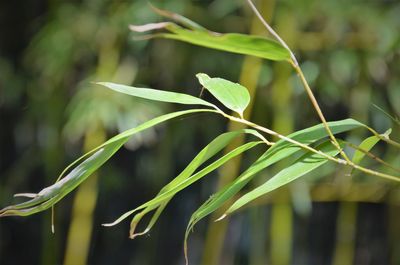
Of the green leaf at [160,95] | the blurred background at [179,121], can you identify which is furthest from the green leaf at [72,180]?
the blurred background at [179,121]

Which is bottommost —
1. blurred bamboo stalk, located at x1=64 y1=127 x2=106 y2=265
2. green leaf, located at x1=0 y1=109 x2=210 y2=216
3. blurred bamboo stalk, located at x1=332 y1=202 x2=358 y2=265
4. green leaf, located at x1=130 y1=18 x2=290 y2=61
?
blurred bamboo stalk, located at x1=332 y1=202 x2=358 y2=265

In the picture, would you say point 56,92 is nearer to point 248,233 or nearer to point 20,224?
point 20,224

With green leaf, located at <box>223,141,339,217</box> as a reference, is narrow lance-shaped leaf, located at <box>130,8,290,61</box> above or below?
above

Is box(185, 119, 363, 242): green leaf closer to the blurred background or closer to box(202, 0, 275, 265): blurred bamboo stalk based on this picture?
the blurred background

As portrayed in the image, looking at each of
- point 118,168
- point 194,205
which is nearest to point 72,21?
point 118,168

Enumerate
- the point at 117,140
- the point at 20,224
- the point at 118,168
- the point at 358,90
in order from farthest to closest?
the point at 20,224, the point at 118,168, the point at 358,90, the point at 117,140

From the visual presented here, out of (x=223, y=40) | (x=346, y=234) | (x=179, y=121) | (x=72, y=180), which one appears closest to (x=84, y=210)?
(x=179, y=121)

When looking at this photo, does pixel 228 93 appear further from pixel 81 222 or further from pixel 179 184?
pixel 81 222

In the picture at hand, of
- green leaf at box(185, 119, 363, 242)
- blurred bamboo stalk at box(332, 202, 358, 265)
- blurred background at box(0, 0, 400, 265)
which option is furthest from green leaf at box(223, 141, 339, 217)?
blurred bamboo stalk at box(332, 202, 358, 265)

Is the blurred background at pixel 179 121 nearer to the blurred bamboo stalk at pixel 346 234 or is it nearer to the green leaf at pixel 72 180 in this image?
the blurred bamboo stalk at pixel 346 234
